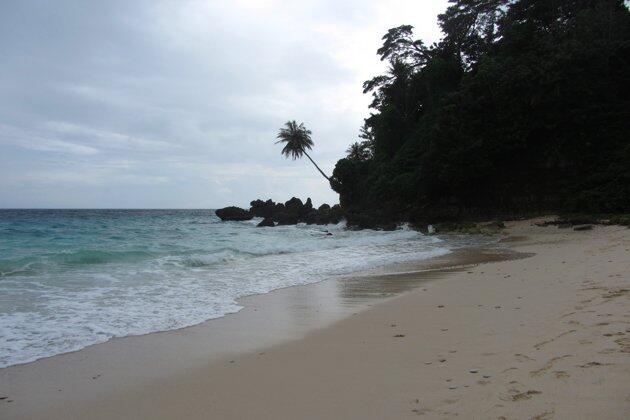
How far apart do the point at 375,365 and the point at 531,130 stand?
24.8m

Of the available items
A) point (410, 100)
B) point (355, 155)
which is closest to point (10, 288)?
point (410, 100)

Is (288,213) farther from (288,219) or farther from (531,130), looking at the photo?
(531,130)

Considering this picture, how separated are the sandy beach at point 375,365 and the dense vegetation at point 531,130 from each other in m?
18.3

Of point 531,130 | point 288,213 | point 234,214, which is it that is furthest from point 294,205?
point 531,130

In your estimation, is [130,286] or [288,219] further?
[288,219]

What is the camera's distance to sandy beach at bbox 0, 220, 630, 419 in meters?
2.82

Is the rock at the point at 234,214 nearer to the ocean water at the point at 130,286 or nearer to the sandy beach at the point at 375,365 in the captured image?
the ocean water at the point at 130,286

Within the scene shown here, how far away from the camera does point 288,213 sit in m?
45.8

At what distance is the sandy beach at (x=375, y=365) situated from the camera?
2.82 metres

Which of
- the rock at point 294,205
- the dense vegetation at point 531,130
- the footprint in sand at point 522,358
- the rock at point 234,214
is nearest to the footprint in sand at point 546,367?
the footprint in sand at point 522,358

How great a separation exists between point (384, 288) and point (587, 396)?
5.88 metres

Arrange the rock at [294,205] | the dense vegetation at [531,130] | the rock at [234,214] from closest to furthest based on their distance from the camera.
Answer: the dense vegetation at [531,130] → the rock at [294,205] → the rock at [234,214]

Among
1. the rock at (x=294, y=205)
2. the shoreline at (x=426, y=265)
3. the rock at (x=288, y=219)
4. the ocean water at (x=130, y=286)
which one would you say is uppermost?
the rock at (x=294, y=205)

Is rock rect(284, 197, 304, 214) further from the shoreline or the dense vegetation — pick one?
the shoreline
